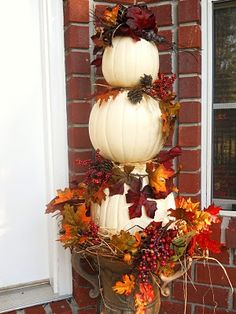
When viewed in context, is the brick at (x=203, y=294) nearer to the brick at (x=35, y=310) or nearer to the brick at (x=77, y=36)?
the brick at (x=35, y=310)

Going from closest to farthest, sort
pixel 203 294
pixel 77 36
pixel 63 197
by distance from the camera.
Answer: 1. pixel 63 197
2. pixel 77 36
3. pixel 203 294

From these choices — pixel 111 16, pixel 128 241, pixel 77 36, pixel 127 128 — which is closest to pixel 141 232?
pixel 128 241

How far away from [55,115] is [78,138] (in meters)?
0.12

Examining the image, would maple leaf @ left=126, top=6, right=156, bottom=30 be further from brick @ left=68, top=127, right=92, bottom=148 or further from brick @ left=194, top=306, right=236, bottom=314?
brick @ left=194, top=306, right=236, bottom=314

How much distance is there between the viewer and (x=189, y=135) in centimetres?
135

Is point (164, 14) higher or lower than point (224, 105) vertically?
higher

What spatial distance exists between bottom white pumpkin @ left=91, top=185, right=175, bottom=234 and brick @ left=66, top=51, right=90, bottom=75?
0.49 meters

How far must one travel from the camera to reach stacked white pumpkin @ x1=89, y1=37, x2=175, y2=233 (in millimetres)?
1044

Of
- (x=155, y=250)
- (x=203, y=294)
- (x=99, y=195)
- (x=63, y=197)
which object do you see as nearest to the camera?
(x=155, y=250)

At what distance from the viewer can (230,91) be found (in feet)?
4.53

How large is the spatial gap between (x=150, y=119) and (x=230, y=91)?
49cm

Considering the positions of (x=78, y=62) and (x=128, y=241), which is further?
(x=78, y=62)

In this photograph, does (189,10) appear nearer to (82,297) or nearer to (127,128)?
(127,128)

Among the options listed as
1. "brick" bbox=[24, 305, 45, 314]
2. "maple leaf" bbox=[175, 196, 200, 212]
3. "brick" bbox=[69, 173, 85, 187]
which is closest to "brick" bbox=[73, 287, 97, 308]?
"brick" bbox=[24, 305, 45, 314]
